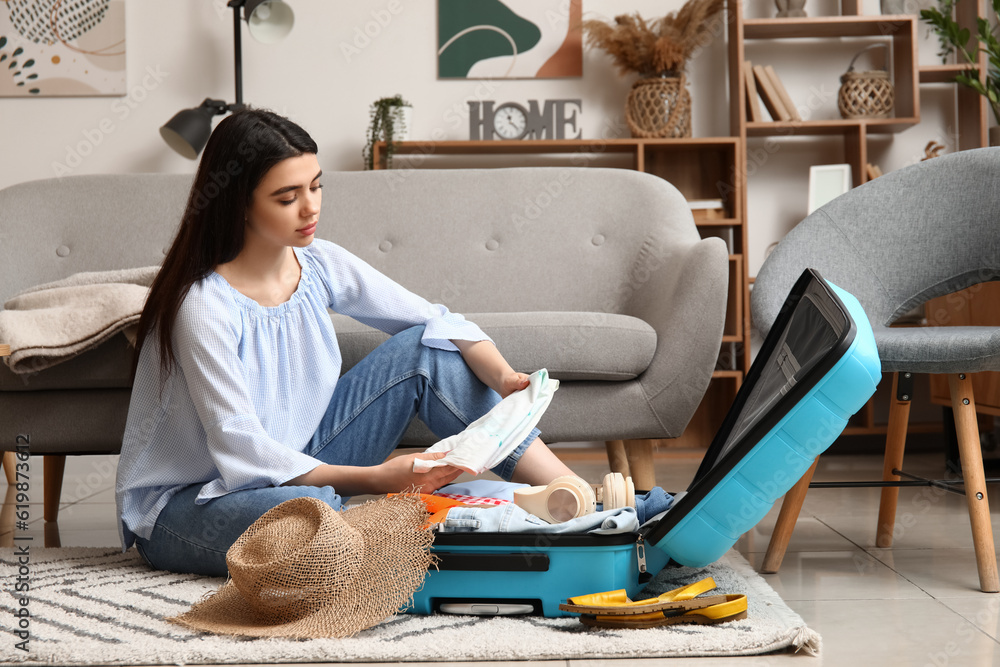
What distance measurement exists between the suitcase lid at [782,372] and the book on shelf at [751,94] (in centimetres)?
194

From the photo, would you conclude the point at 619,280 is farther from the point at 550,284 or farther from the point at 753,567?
the point at 753,567

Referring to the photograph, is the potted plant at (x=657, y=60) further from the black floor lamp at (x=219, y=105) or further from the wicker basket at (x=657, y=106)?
the black floor lamp at (x=219, y=105)

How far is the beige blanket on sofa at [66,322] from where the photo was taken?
1.58m

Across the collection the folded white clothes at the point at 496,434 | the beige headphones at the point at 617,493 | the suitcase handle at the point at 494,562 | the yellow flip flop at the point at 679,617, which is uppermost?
the folded white clothes at the point at 496,434

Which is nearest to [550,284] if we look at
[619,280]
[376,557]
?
[619,280]

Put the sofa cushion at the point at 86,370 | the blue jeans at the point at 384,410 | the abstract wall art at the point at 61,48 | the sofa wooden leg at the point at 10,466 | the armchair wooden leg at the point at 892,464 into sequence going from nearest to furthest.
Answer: the blue jeans at the point at 384,410 < the armchair wooden leg at the point at 892,464 < the sofa cushion at the point at 86,370 < the sofa wooden leg at the point at 10,466 < the abstract wall art at the point at 61,48

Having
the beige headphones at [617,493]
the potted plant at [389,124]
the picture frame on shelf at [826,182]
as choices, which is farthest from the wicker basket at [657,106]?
the beige headphones at [617,493]

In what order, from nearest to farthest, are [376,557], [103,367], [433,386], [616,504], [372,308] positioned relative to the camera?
[376,557]
[616,504]
[433,386]
[372,308]
[103,367]

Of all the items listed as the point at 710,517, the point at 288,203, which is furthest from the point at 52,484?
the point at 710,517

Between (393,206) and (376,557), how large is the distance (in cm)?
142

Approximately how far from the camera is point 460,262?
7.44ft

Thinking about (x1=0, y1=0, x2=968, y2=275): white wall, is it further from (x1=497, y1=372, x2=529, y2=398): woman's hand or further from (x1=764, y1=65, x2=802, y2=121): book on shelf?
(x1=497, y1=372, x2=529, y2=398): woman's hand

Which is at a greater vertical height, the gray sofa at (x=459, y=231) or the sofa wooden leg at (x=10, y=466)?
the gray sofa at (x=459, y=231)

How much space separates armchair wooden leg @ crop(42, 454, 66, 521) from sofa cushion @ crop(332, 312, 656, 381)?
2.56ft
